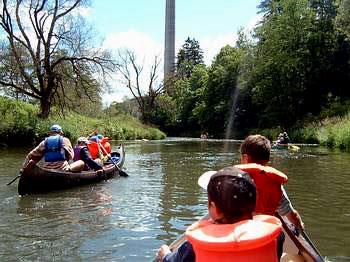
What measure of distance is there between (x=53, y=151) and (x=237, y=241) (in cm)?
860

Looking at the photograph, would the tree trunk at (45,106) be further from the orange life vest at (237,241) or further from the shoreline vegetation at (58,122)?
the orange life vest at (237,241)

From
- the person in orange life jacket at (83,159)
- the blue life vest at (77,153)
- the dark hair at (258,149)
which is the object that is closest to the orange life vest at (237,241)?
the dark hair at (258,149)

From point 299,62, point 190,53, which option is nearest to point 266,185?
point 299,62

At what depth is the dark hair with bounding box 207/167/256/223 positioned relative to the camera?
2.22 meters

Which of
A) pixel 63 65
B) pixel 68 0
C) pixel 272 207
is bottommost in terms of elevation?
pixel 272 207

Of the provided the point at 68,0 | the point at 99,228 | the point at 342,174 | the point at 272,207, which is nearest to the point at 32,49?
the point at 68,0

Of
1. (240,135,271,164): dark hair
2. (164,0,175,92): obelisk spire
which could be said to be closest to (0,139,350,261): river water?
(240,135,271,164): dark hair

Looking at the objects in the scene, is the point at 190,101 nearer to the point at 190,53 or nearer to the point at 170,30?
the point at 170,30

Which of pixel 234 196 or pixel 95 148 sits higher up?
pixel 234 196

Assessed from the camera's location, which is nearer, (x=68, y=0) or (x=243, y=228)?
(x=243, y=228)

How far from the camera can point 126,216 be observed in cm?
800

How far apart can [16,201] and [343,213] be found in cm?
604

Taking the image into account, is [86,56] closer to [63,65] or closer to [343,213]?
[63,65]

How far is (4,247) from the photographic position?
5.93 m
